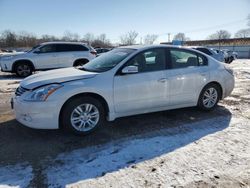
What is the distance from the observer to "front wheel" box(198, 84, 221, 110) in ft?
18.2

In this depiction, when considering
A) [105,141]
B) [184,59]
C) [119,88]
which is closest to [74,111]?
[105,141]

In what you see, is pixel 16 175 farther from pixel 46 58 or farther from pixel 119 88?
pixel 46 58

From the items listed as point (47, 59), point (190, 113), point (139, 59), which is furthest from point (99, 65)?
point (47, 59)

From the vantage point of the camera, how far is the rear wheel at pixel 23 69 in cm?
1204

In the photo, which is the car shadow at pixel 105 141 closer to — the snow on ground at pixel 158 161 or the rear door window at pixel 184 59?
the snow on ground at pixel 158 161

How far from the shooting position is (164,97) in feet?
16.3

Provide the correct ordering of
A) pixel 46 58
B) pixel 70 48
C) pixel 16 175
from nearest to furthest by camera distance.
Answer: pixel 16 175
pixel 46 58
pixel 70 48

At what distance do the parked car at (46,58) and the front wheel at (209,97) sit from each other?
27.9 feet

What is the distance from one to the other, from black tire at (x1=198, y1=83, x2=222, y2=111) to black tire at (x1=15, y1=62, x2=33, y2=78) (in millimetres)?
9466

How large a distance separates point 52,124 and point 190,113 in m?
3.16

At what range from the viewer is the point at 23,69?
477 inches

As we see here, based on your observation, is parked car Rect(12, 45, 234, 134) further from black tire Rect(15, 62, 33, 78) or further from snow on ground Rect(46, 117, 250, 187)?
black tire Rect(15, 62, 33, 78)

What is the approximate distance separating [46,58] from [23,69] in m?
1.25

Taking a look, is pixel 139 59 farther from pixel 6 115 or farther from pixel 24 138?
pixel 6 115
